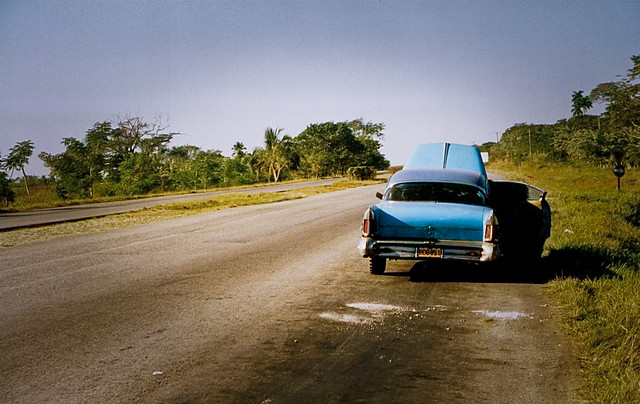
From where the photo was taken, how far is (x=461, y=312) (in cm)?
562

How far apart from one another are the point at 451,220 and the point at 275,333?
320cm

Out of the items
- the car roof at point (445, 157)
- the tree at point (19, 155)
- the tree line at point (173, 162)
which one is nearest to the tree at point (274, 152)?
the tree line at point (173, 162)

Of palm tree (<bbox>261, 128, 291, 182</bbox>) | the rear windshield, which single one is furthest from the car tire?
palm tree (<bbox>261, 128, 291, 182</bbox>)

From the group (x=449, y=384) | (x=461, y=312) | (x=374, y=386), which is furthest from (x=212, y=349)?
(x=461, y=312)

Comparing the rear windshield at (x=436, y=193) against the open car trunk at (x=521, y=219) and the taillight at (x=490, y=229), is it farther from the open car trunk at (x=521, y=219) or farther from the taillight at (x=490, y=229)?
the taillight at (x=490, y=229)

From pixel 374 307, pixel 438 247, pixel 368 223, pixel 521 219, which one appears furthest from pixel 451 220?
pixel 521 219

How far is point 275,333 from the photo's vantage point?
492 centimetres

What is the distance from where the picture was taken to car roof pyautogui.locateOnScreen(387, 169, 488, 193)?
7891 mm

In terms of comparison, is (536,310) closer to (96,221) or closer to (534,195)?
(534,195)

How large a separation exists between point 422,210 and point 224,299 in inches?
121

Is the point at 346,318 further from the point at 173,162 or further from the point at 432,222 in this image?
the point at 173,162

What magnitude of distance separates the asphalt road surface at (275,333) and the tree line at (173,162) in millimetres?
36723

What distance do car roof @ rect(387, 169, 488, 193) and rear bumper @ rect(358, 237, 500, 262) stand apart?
1417 mm

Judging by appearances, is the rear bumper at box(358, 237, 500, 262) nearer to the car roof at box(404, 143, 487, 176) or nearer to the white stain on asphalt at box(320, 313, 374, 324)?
the white stain on asphalt at box(320, 313, 374, 324)
